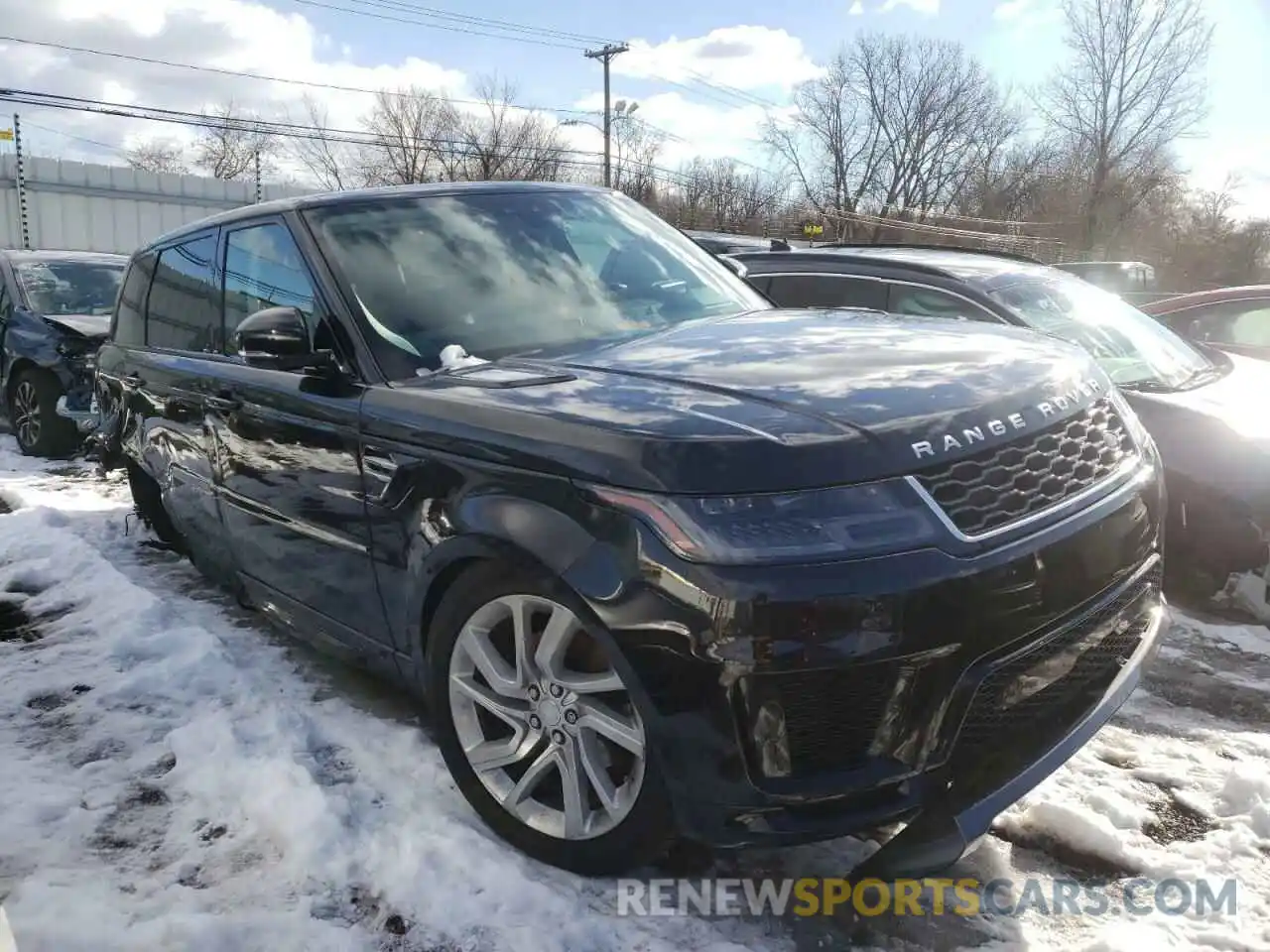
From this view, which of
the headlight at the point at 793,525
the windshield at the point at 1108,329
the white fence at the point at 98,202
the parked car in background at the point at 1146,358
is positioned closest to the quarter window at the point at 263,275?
the headlight at the point at 793,525

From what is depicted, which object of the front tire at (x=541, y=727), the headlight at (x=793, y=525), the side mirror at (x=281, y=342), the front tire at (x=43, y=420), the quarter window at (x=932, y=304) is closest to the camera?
the headlight at (x=793, y=525)

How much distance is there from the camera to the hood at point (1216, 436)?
391 cm

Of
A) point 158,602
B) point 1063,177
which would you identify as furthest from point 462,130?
point 158,602

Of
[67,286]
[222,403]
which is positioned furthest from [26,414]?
[222,403]

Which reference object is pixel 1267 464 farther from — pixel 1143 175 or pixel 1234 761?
pixel 1143 175

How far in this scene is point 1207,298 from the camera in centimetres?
676

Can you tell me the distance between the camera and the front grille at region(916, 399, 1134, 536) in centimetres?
207

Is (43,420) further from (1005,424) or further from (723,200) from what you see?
(723,200)

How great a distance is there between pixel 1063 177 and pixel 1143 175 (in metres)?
4.22

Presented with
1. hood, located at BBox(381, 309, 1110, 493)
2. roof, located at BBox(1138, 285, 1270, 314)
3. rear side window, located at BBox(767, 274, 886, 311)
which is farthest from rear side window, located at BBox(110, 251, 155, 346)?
roof, located at BBox(1138, 285, 1270, 314)

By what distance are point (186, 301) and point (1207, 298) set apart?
21.4ft

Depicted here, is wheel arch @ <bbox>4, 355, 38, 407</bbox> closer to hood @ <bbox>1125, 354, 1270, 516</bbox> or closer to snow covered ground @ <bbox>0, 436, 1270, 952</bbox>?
snow covered ground @ <bbox>0, 436, 1270, 952</bbox>

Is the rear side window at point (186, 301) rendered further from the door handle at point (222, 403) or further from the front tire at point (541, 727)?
the front tire at point (541, 727)

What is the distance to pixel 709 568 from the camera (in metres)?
1.93
